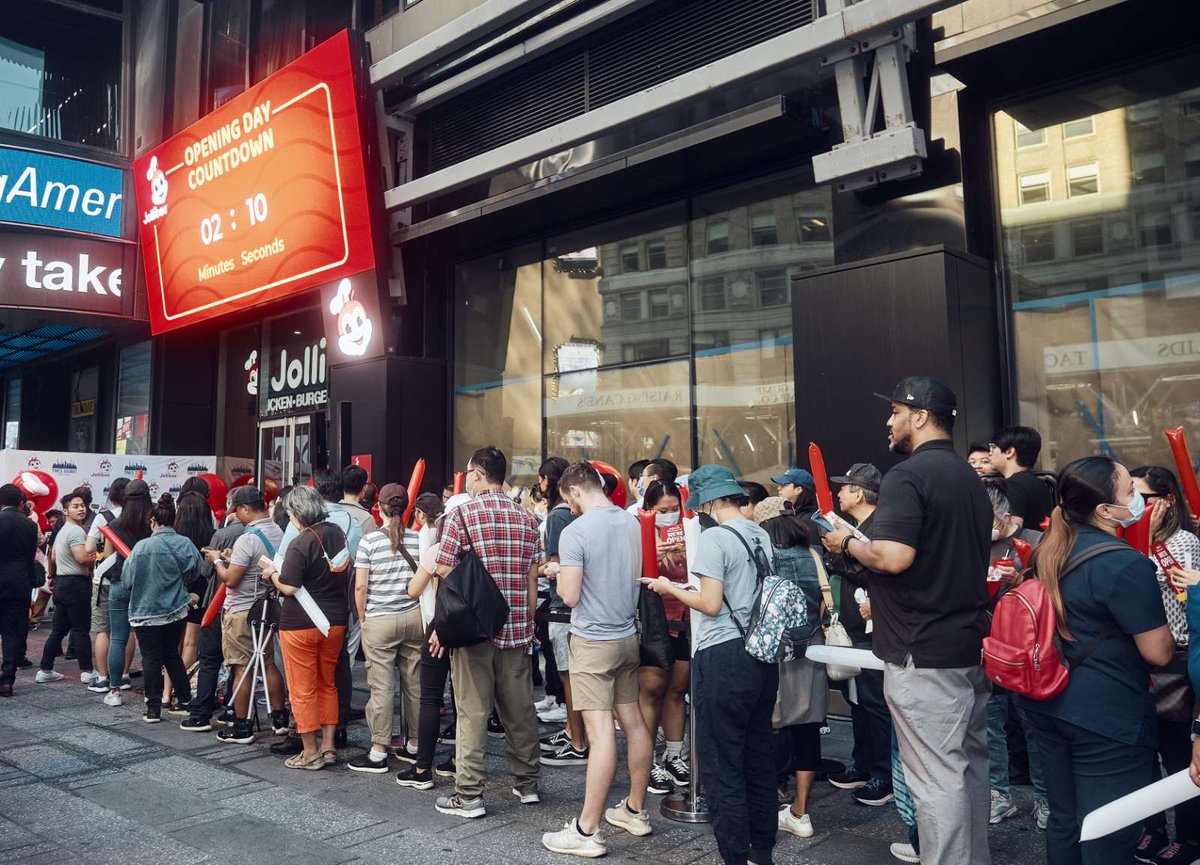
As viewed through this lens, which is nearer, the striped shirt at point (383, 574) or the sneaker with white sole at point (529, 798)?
the sneaker with white sole at point (529, 798)

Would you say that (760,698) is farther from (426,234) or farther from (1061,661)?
(426,234)

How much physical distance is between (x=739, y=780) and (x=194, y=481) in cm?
610

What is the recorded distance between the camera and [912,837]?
14.1 feet

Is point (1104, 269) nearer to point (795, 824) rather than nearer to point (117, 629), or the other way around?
point (795, 824)

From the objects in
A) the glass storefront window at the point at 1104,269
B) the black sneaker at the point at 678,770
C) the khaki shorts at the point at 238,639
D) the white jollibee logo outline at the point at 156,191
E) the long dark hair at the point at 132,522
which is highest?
the white jollibee logo outline at the point at 156,191

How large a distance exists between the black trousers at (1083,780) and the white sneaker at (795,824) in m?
1.51

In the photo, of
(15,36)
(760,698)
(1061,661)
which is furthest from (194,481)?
(15,36)

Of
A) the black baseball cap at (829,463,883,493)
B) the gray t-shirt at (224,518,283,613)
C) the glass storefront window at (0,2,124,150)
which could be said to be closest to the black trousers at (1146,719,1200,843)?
the black baseball cap at (829,463,883,493)

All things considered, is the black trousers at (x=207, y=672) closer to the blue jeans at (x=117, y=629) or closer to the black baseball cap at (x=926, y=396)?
the blue jeans at (x=117, y=629)

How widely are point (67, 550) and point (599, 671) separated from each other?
22.9 ft

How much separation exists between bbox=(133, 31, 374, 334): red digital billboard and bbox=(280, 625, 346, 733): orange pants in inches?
254

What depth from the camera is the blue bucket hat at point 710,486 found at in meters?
4.36

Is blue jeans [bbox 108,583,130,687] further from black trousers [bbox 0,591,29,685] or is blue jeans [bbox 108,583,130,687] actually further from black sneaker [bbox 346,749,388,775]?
black sneaker [bbox 346,749,388,775]

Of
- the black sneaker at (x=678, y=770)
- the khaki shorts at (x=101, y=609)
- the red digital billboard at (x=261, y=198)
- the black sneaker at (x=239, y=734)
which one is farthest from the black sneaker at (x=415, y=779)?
the red digital billboard at (x=261, y=198)
